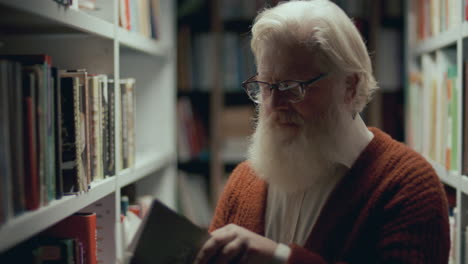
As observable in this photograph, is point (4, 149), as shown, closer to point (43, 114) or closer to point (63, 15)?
point (43, 114)

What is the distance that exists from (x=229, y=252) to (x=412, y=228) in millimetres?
422

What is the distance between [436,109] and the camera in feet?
5.89

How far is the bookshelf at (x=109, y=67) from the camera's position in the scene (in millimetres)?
912

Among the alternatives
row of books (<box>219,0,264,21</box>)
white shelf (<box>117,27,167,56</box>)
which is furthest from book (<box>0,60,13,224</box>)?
row of books (<box>219,0,264,21</box>)

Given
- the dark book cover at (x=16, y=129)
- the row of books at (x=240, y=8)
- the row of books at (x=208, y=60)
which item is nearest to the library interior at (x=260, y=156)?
the dark book cover at (x=16, y=129)

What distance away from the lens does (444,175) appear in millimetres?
1646

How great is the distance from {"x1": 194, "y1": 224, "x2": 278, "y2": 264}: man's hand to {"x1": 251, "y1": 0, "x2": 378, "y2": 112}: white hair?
467 mm

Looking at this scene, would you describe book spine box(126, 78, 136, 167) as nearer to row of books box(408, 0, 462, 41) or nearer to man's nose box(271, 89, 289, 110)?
man's nose box(271, 89, 289, 110)

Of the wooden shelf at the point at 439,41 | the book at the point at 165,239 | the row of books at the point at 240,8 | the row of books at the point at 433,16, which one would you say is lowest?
the book at the point at 165,239

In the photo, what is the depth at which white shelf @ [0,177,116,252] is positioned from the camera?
780mm

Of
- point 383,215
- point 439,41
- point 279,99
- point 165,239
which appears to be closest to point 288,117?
point 279,99

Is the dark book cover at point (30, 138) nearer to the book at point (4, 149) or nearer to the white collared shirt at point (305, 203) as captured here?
the book at point (4, 149)

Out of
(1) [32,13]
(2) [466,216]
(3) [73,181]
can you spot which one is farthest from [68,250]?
(2) [466,216]

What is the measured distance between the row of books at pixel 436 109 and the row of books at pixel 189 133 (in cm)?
114
